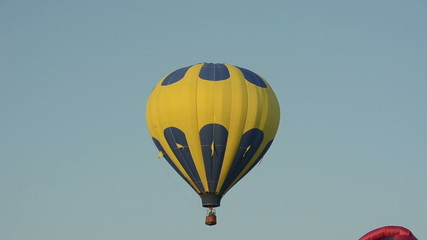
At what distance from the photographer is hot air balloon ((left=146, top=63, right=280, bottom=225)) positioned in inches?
1237

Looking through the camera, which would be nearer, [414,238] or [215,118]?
[414,238]

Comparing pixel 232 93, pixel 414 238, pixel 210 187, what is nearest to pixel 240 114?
pixel 232 93

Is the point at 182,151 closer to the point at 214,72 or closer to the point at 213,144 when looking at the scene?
the point at 213,144

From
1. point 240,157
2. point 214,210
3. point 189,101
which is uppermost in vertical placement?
point 189,101

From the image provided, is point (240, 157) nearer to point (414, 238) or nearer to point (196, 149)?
point (196, 149)

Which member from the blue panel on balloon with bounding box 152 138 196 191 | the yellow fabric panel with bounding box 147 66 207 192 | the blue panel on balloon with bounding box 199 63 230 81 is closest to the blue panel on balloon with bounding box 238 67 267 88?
the blue panel on balloon with bounding box 199 63 230 81

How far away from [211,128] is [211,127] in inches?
1.6

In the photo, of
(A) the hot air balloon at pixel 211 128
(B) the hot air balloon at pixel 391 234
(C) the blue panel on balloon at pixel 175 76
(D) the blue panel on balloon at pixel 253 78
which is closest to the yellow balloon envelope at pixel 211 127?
(A) the hot air balloon at pixel 211 128

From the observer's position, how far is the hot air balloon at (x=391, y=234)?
9.19 meters

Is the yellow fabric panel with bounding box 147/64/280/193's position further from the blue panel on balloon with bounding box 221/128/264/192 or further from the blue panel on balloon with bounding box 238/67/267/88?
the blue panel on balloon with bounding box 238/67/267/88

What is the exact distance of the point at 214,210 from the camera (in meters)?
31.9

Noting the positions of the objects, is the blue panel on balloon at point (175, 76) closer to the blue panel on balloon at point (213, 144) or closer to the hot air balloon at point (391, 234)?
the blue panel on balloon at point (213, 144)

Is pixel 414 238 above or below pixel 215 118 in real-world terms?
below

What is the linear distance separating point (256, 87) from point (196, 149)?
3.52m
